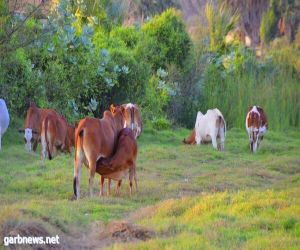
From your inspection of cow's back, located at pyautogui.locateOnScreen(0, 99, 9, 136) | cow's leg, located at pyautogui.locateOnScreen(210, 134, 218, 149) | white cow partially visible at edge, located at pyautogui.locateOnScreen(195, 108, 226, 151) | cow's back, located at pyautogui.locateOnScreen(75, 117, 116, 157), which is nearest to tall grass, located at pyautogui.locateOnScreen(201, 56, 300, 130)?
white cow partially visible at edge, located at pyautogui.locateOnScreen(195, 108, 226, 151)

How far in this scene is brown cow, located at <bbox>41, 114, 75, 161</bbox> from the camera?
16.6 m

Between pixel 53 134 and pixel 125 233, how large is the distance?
8227mm

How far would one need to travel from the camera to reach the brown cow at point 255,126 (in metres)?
20.8

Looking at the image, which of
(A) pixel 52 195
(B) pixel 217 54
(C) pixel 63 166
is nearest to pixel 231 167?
(C) pixel 63 166

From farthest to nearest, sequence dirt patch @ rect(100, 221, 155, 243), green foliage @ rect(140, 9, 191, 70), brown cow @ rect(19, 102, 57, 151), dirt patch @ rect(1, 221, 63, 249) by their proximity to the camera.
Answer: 1. green foliage @ rect(140, 9, 191, 70)
2. brown cow @ rect(19, 102, 57, 151)
3. dirt patch @ rect(100, 221, 155, 243)
4. dirt patch @ rect(1, 221, 63, 249)

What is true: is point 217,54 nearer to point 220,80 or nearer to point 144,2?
point 220,80

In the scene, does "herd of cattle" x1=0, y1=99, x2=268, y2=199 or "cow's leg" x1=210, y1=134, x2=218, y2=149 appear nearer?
"herd of cattle" x1=0, y1=99, x2=268, y2=199

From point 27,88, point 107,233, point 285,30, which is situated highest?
point 285,30

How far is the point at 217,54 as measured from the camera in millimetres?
30000

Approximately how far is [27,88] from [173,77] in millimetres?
7195

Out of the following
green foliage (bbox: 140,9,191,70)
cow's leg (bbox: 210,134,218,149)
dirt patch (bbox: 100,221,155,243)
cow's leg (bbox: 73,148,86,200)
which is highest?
green foliage (bbox: 140,9,191,70)

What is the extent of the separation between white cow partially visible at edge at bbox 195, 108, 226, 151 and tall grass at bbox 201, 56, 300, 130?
5.30 metres

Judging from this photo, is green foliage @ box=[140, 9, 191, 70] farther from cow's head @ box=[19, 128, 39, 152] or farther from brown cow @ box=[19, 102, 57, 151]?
brown cow @ box=[19, 102, 57, 151]

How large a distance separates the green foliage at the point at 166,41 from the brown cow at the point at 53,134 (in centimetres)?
1011
